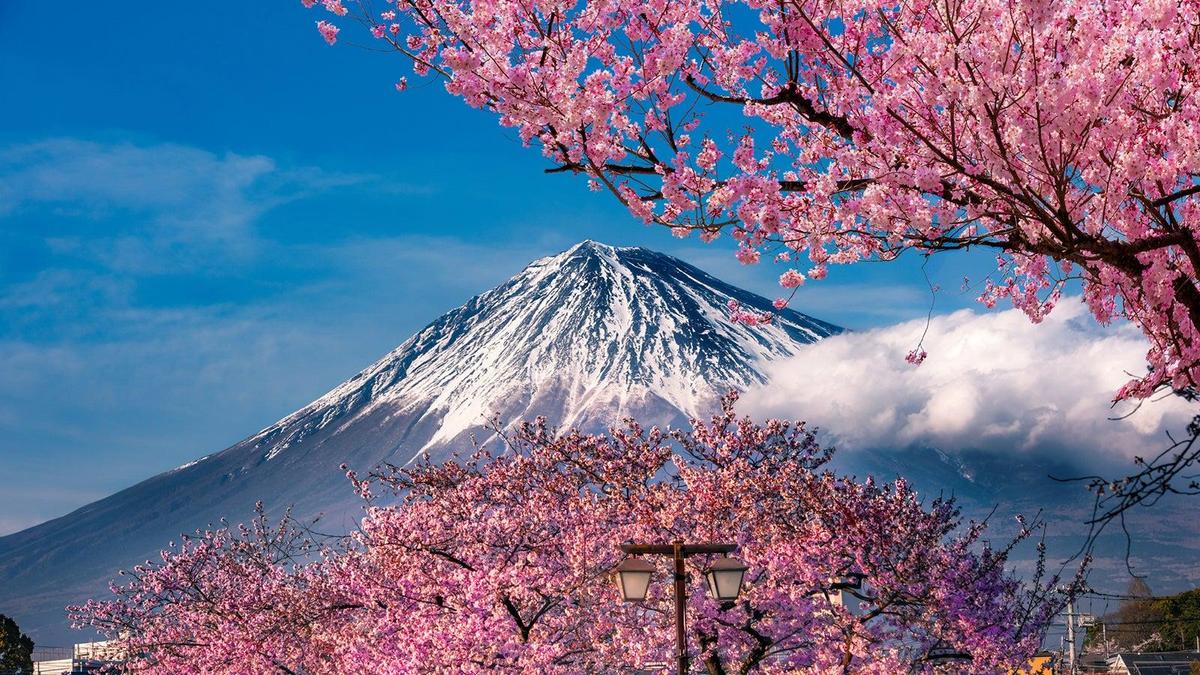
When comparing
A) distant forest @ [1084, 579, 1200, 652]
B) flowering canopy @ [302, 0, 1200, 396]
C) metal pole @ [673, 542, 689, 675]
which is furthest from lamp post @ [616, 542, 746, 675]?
distant forest @ [1084, 579, 1200, 652]

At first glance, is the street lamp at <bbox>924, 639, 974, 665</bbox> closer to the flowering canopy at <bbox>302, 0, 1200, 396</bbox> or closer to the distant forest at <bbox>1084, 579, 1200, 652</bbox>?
the flowering canopy at <bbox>302, 0, 1200, 396</bbox>

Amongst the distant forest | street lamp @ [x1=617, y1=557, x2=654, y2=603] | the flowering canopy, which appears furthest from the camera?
the distant forest

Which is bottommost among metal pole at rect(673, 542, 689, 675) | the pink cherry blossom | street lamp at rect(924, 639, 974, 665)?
street lamp at rect(924, 639, 974, 665)

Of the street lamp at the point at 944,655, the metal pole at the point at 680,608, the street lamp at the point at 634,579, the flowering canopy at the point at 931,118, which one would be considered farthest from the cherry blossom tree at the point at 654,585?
the flowering canopy at the point at 931,118

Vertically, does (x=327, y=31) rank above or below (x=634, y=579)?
above

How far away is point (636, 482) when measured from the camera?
18.6 metres

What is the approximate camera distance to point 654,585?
1675 centimetres

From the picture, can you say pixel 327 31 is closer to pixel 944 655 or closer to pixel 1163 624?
pixel 944 655

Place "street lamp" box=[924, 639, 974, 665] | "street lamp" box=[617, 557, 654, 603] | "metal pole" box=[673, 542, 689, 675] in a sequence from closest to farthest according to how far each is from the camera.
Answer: "street lamp" box=[617, 557, 654, 603] → "metal pole" box=[673, 542, 689, 675] → "street lamp" box=[924, 639, 974, 665]

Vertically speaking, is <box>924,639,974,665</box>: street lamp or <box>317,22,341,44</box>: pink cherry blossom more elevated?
<box>317,22,341,44</box>: pink cherry blossom

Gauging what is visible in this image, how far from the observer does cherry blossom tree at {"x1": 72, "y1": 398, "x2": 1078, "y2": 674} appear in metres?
15.5

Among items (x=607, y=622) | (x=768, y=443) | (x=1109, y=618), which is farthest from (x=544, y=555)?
(x=1109, y=618)

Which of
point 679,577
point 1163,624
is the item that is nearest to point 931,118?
point 679,577

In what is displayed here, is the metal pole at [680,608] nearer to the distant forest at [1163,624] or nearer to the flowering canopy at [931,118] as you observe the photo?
the flowering canopy at [931,118]
